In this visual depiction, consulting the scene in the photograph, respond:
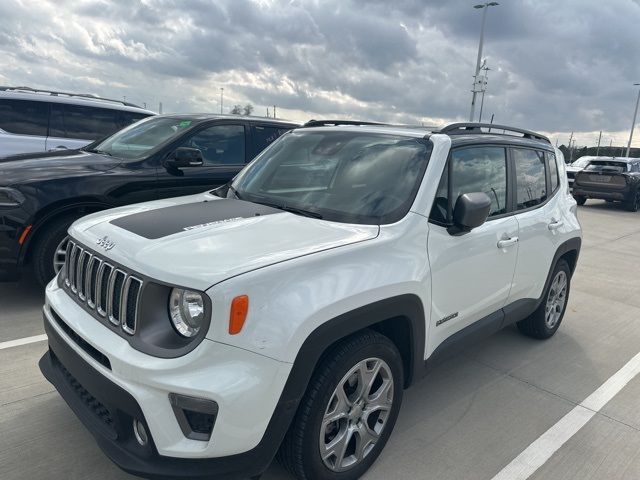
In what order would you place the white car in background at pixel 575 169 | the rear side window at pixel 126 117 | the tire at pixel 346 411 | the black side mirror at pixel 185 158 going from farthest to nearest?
the white car in background at pixel 575 169
the rear side window at pixel 126 117
the black side mirror at pixel 185 158
the tire at pixel 346 411

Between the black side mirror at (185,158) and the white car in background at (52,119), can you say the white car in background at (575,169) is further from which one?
the black side mirror at (185,158)

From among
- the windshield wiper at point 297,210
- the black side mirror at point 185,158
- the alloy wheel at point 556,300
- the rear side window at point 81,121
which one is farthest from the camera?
the rear side window at point 81,121

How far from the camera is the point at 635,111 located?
4781 centimetres

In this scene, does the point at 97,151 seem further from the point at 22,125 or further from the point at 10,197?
the point at 22,125

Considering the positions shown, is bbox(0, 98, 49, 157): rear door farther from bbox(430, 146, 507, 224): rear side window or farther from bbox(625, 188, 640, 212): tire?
bbox(625, 188, 640, 212): tire

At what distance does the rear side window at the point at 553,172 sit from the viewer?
4.43 metres

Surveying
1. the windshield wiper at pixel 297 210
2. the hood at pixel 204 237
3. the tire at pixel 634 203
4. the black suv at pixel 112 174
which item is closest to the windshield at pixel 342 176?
the windshield wiper at pixel 297 210

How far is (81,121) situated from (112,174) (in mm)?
3353

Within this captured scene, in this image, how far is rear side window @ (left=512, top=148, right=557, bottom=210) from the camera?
389 cm

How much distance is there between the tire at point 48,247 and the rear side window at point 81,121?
132 inches

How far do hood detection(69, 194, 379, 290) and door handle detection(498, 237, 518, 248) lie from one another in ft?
3.80

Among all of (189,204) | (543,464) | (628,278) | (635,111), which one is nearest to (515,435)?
(543,464)

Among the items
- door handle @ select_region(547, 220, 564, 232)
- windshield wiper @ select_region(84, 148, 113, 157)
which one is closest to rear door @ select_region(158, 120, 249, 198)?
windshield wiper @ select_region(84, 148, 113, 157)

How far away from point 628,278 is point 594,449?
16.6ft
